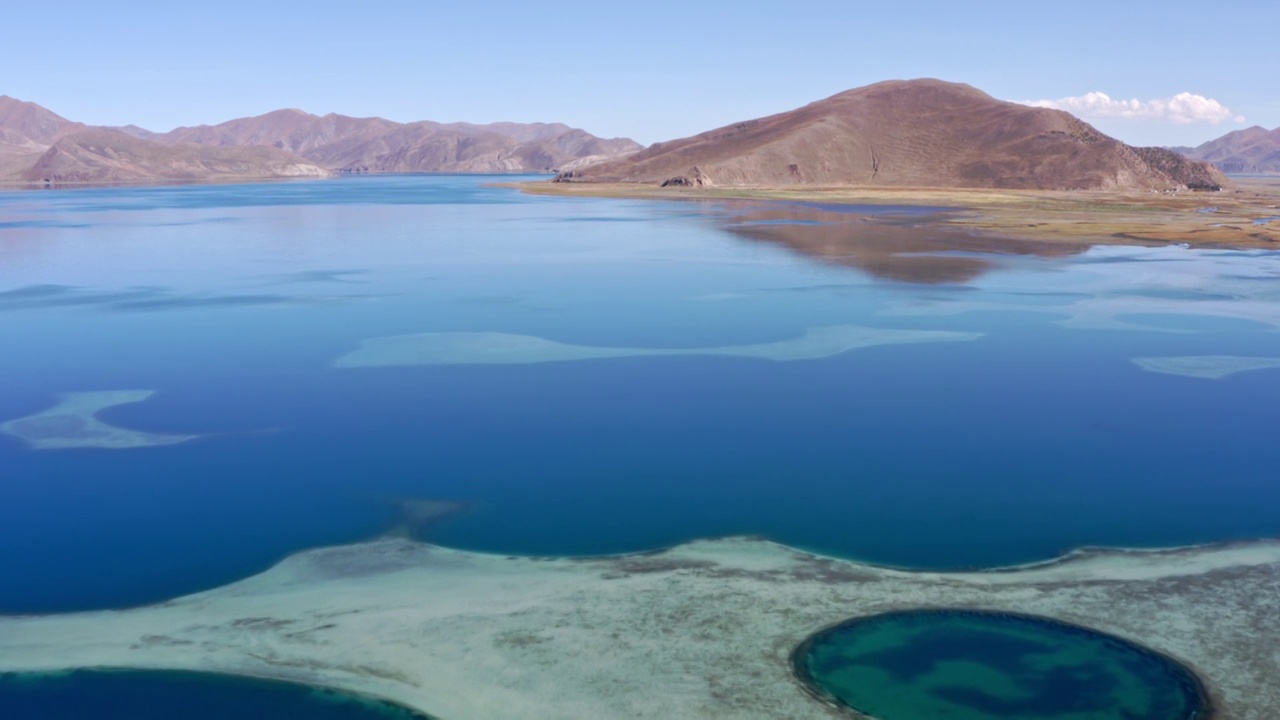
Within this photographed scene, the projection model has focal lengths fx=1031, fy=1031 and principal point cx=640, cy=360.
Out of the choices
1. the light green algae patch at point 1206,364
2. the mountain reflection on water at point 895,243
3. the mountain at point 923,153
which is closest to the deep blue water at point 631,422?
A: the light green algae patch at point 1206,364

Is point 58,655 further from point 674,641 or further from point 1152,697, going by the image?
point 1152,697

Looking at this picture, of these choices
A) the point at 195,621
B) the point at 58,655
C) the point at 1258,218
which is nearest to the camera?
the point at 58,655

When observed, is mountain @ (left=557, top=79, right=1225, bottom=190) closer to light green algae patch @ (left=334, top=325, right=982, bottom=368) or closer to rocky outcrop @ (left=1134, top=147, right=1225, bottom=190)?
rocky outcrop @ (left=1134, top=147, right=1225, bottom=190)

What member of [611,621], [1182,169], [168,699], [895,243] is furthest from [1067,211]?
[168,699]

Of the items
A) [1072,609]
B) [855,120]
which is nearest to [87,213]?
[1072,609]

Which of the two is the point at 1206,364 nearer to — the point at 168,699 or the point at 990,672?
the point at 990,672

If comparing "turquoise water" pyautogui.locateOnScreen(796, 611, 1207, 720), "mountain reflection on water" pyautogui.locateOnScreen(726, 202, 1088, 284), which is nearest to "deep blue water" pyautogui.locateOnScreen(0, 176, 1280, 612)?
"turquoise water" pyautogui.locateOnScreen(796, 611, 1207, 720)
